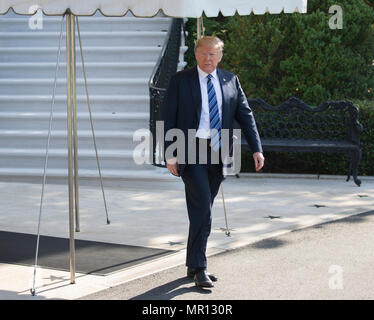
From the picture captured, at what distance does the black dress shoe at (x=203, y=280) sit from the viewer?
6.41 metres

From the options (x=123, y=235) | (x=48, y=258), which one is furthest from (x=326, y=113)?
(x=48, y=258)

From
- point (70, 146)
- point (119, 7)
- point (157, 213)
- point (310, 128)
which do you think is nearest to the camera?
point (70, 146)

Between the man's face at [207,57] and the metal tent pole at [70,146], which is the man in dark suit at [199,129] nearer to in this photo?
the man's face at [207,57]

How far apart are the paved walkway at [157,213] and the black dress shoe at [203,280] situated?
26.2 inches

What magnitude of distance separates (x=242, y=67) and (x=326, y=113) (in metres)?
2.26

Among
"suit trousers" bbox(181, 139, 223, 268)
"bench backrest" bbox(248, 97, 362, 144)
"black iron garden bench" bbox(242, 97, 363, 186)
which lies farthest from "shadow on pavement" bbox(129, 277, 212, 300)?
"bench backrest" bbox(248, 97, 362, 144)

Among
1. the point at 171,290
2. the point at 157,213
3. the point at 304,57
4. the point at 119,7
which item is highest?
the point at 119,7

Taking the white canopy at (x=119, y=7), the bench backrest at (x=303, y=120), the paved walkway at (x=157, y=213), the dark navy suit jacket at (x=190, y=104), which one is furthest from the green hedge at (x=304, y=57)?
the dark navy suit jacket at (x=190, y=104)

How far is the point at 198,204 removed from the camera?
6.42m

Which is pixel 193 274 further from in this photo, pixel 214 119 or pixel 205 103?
pixel 205 103

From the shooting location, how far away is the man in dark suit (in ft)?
21.0

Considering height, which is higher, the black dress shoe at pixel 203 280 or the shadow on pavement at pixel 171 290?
the black dress shoe at pixel 203 280

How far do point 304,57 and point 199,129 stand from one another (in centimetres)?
806

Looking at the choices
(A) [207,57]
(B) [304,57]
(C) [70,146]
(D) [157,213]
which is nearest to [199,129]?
(A) [207,57]
